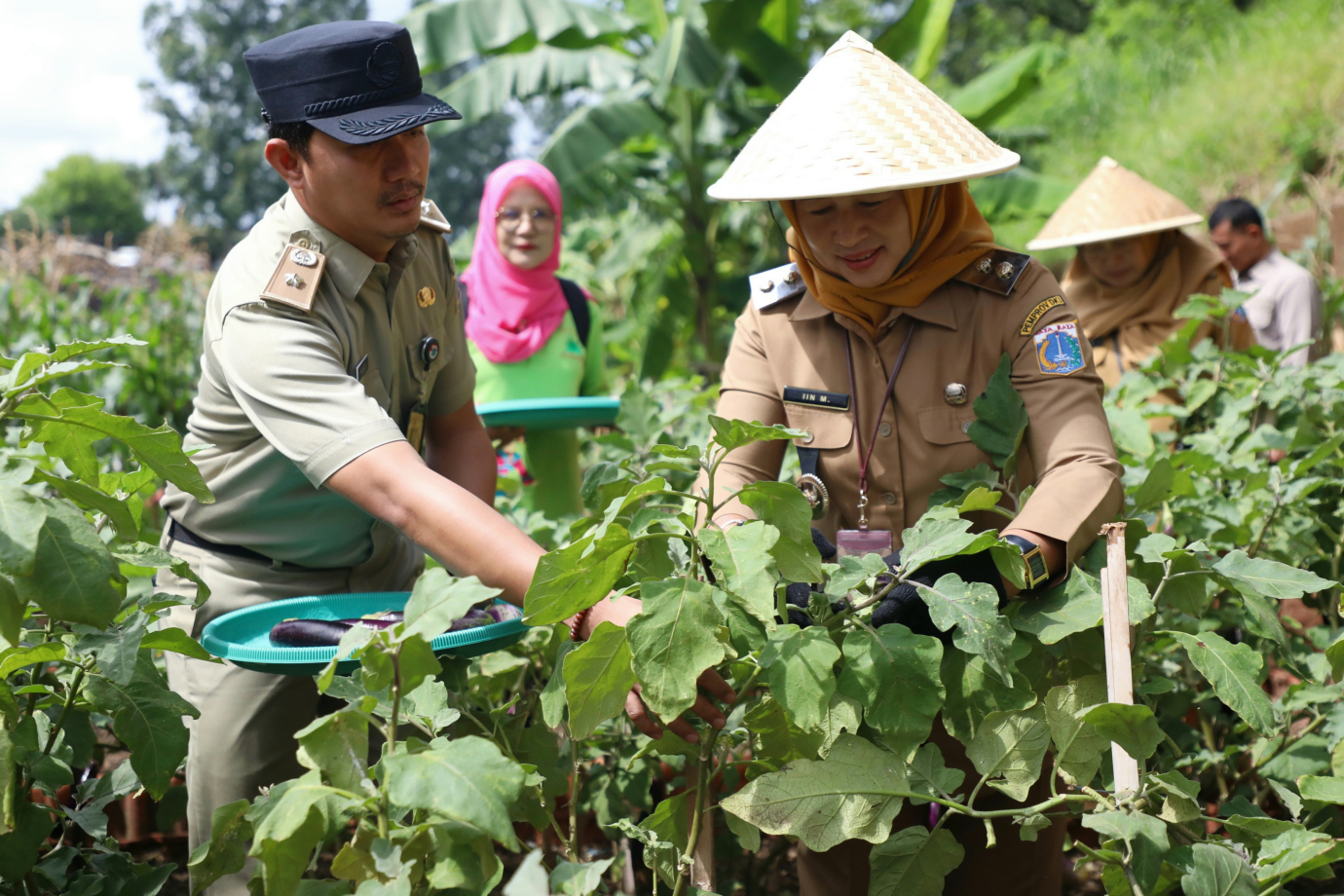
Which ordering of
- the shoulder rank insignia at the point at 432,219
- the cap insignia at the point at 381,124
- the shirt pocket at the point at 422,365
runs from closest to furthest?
1. the cap insignia at the point at 381,124
2. the shirt pocket at the point at 422,365
3. the shoulder rank insignia at the point at 432,219

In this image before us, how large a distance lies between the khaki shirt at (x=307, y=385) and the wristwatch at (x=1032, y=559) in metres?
0.94

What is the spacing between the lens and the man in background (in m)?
5.00

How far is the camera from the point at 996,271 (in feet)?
6.45

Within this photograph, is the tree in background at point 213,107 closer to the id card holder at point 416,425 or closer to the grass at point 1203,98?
the grass at point 1203,98

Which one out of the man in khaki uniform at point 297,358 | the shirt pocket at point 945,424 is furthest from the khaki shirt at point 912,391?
the man in khaki uniform at point 297,358

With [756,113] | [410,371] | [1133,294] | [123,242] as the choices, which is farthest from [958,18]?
[123,242]

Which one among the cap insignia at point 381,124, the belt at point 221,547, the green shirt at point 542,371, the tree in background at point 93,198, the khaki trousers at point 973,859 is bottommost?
the tree in background at point 93,198

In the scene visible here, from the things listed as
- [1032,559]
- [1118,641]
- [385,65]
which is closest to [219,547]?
[385,65]

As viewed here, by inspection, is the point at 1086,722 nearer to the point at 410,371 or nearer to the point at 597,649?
the point at 597,649

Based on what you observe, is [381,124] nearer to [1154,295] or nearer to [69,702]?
[69,702]

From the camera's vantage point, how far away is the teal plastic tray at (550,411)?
130 inches

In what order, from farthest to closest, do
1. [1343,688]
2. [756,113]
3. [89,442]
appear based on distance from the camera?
[756,113]
[1343,688]
[89,442]

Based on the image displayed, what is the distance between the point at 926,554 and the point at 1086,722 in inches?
11.2

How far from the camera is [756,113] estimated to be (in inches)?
366
